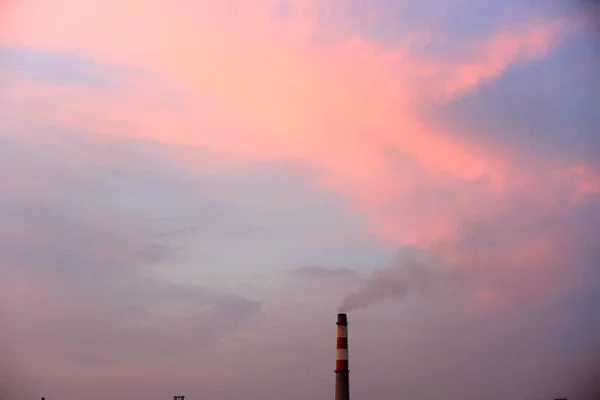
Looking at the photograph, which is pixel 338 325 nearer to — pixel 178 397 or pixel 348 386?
pixel 348 386

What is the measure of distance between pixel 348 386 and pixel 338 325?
4276mm

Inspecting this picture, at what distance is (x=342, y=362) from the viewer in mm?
50938

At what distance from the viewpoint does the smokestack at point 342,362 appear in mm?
50094

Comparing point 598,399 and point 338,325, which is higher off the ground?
point 338,325

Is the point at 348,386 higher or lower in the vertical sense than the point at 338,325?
lower

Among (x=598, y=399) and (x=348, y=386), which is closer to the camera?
(x=348, y=386)

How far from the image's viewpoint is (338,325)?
172ft

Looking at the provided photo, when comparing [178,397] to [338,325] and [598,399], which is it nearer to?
[338,325]

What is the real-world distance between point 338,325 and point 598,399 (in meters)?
28.3

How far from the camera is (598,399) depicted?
65.6 meters

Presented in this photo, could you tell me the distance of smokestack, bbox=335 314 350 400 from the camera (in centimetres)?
5009

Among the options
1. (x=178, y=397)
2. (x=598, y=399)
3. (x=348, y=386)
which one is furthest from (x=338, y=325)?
(x=598, y=399)

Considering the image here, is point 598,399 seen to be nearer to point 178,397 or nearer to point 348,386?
point 348,386

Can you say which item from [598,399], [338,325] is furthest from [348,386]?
[598,399]
